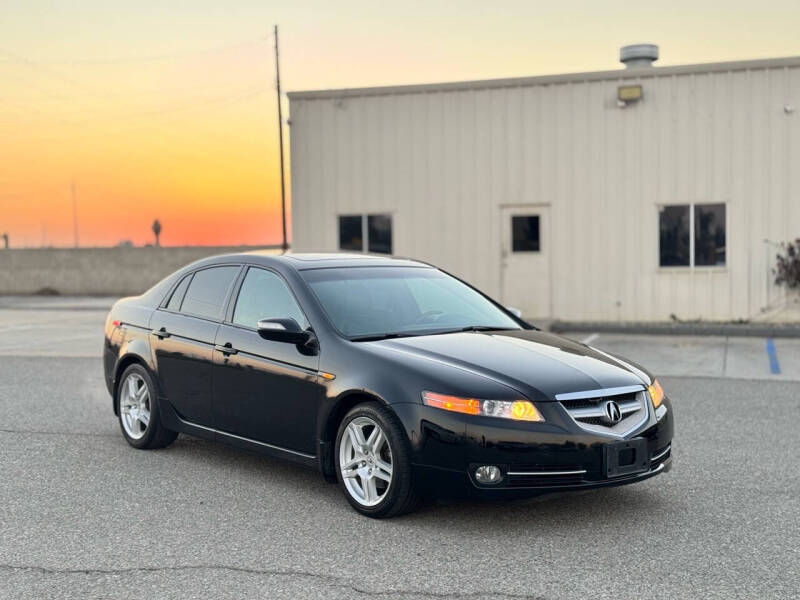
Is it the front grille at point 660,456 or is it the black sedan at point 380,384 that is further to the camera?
the front grille at point 660,456

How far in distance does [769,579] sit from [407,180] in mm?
15606

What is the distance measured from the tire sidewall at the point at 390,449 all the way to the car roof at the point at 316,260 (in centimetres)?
134

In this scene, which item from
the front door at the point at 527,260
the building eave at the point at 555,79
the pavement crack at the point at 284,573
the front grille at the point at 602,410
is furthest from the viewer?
the front door at the point at 527,260

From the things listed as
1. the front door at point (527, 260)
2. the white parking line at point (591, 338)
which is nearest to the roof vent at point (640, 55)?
the front door at point (527, 260)

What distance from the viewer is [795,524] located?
542cm

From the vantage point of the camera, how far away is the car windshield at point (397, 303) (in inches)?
244

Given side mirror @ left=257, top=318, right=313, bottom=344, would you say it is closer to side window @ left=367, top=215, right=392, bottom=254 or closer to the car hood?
the car hood

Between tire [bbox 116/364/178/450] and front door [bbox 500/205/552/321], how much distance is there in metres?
12.1

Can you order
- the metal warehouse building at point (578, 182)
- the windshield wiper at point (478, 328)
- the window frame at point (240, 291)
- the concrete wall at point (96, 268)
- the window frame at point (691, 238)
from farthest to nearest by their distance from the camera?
the concrete wall at point (96, 268) → the window frame at point (691, 238) → the metal warehouse building at point (578, 182) → the window frame at point (240, 291) → the windshield wiper at point (478, 328)

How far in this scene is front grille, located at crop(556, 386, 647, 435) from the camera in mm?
5254

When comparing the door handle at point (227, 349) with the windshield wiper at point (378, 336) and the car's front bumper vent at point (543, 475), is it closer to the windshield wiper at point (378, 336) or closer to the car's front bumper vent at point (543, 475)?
the windshield wiper at point (378, 336)

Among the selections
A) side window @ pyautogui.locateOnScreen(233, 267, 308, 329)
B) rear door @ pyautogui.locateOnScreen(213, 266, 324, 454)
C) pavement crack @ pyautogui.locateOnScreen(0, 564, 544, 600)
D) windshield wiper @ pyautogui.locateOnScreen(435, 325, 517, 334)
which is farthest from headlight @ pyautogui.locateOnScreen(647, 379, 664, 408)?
side window @ pyautogui.locateOnScreen(233, 267, 308, 329)

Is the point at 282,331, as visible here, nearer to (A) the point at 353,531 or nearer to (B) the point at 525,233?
(A) the point at 353,531

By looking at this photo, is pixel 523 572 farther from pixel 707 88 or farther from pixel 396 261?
pixel 707 88
